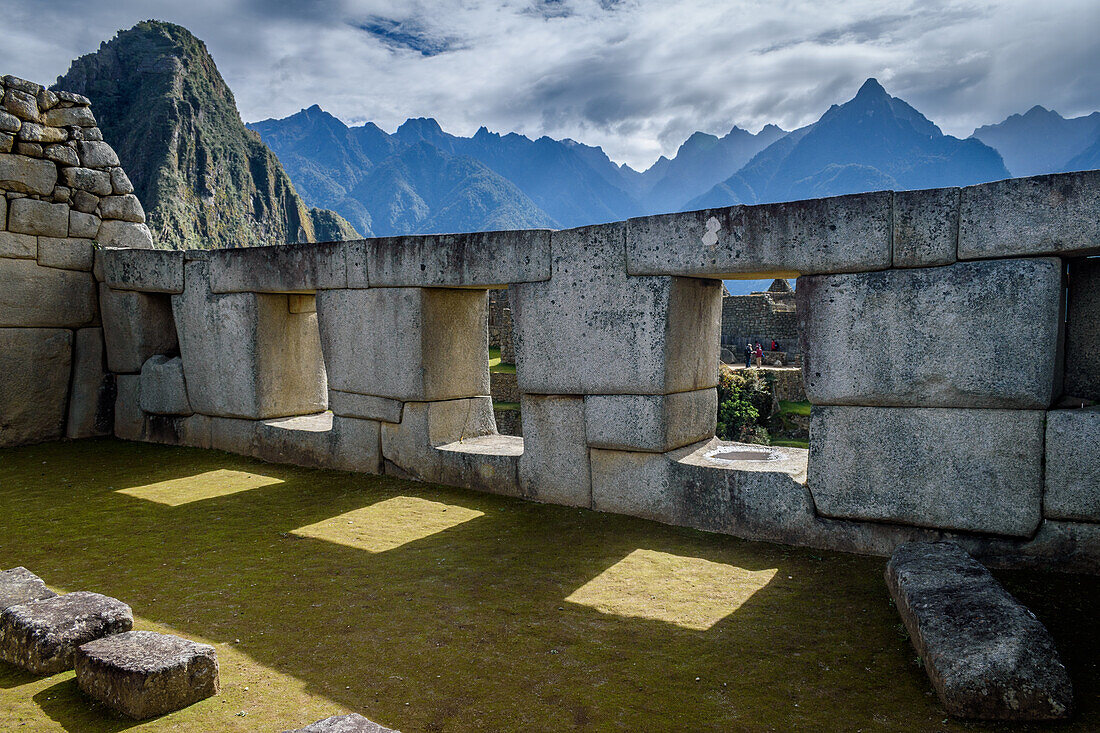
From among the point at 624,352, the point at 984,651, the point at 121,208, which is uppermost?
the point at 121,208

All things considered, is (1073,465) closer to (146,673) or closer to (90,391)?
(146,673)

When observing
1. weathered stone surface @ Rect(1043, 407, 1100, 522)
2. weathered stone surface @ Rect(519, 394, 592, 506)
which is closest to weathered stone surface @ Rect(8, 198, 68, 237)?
weathered stone surface @ Rect(519, 394, 592, 506)

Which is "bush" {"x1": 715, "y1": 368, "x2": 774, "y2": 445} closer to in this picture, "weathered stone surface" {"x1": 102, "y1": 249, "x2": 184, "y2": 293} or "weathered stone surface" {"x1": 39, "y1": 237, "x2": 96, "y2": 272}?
"weathered stone surface" {"x1": 102, "y1": 249, "x2": 184, "y2": 293}

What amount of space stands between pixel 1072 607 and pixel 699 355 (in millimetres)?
2947

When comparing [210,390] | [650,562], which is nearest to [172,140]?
[210,390]

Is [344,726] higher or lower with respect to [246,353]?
lower

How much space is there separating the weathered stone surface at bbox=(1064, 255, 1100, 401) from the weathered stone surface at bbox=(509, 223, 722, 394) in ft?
7.67

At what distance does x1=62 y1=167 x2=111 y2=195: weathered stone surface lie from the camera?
9180 mm

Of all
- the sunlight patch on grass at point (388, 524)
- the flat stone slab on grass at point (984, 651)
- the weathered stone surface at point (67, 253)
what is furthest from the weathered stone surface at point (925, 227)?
the weathered stone surface at point (67, 253)

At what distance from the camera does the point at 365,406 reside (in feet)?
23.4

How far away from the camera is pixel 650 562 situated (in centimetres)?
468

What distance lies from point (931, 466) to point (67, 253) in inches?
392

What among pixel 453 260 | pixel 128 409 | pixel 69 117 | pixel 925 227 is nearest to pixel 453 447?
pixel 453 260

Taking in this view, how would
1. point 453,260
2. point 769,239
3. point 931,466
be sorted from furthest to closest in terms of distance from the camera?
1. point 453,260
2. point 769,239
3. point 931,466
